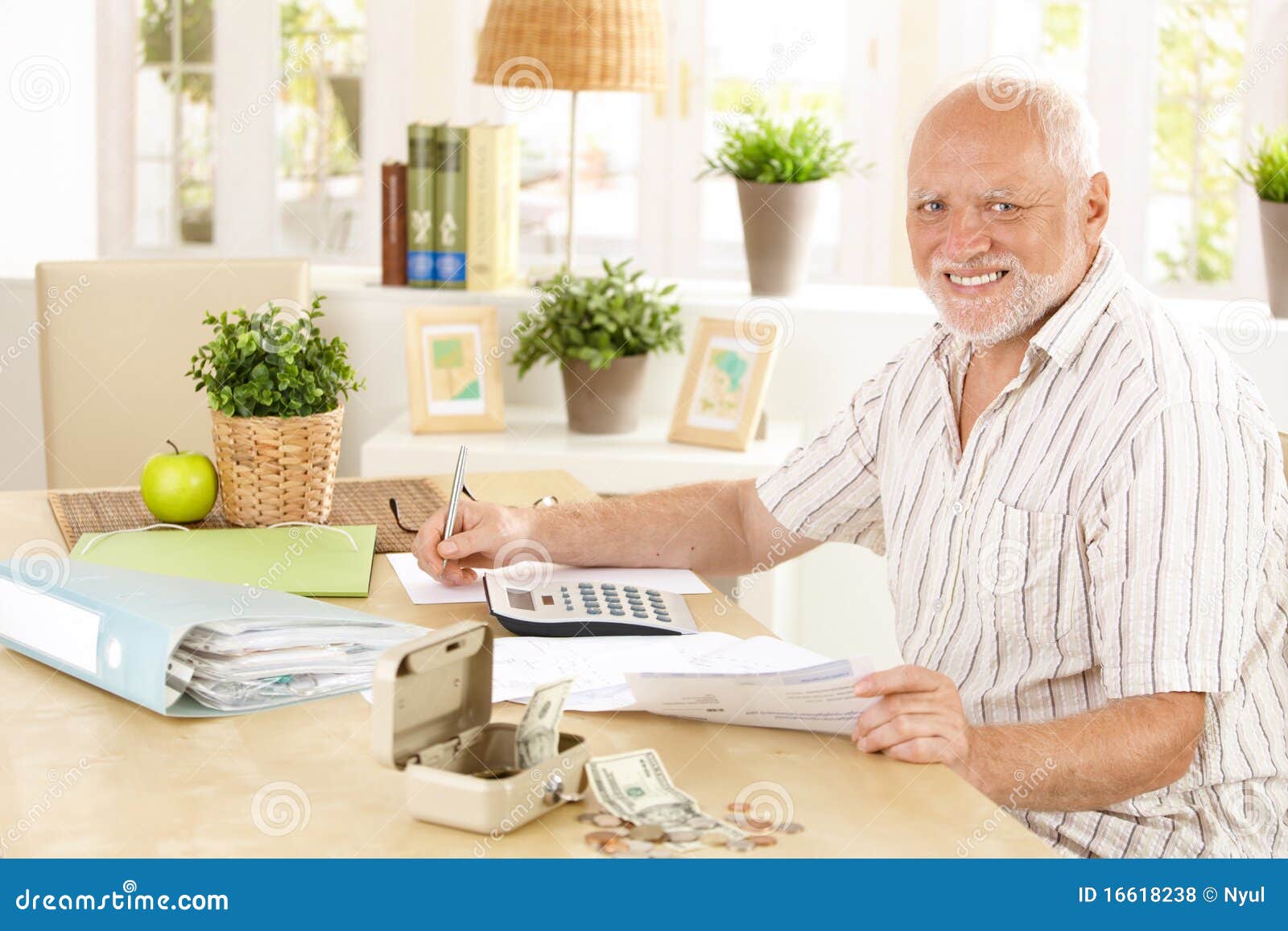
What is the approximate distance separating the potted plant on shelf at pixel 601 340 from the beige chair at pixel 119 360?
618 mm

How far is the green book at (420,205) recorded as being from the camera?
308 centimetres

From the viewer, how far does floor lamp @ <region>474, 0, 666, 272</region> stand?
3037 mm

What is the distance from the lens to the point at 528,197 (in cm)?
585

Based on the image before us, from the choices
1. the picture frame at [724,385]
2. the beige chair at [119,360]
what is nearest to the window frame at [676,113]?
the picture frame at [724,385]

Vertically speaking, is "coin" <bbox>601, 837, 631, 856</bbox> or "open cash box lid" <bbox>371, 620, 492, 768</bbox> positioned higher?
"open cash box lid" <bbox>371, 620, 492, 768</bbox>

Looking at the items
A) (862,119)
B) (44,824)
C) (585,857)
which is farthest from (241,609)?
(862,119)

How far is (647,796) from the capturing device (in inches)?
43.6

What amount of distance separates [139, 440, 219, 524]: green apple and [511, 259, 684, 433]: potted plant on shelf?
43.6 inches

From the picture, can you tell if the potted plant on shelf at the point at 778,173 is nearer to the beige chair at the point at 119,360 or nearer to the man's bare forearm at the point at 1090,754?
the beige chair at the point at 119,360

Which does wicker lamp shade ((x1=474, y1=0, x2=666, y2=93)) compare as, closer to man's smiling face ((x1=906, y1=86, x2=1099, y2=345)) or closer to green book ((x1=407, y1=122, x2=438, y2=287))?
green book ((x1=407, y1=122, x2=438, y2=287))

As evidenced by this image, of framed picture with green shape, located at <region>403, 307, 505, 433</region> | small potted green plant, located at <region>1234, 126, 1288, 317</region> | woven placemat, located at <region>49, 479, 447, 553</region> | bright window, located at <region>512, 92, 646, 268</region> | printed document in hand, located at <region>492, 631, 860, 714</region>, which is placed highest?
bright window, located at <region>512, 92, 646, 268</region>

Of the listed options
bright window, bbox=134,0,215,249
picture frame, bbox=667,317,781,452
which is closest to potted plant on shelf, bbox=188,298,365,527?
picture frame, bbox=667,317,781,452

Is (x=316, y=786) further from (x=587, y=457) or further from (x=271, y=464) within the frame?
(x=587, y=457)
